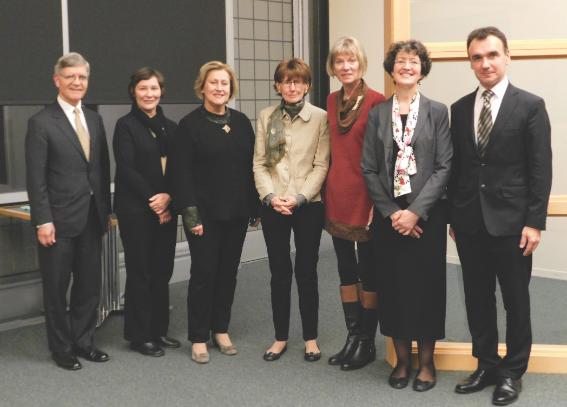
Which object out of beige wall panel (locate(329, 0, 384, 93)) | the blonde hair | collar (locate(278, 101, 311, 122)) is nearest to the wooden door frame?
the blonde hair

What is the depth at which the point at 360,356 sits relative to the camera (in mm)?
3150

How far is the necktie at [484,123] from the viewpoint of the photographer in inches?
105

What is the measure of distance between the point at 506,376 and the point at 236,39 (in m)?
3.35

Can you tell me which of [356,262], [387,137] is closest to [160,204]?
[356,262]

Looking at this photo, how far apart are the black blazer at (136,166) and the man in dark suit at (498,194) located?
1.31 m

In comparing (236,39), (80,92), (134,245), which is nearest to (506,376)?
(134,245)

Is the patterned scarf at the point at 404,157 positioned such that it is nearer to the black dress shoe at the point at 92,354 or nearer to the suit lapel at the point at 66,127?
Answer: the suit lapel at the point at 66,127

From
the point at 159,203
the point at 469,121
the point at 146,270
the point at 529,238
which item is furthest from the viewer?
the point at 146,270

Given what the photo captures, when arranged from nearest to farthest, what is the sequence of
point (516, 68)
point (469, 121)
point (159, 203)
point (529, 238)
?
point (529, 238)
point (469, 121)
point (516, 68)
point (159, 203)

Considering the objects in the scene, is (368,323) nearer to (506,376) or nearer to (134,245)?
(506,376)

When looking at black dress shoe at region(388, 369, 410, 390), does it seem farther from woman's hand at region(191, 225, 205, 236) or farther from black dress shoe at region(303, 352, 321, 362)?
woman's hand at region(191, 225, 205, 236)

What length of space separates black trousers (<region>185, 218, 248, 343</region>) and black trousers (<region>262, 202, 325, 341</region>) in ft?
0.60

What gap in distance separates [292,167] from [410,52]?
2.28 feet

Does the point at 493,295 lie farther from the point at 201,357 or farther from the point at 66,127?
the point at 66,127
